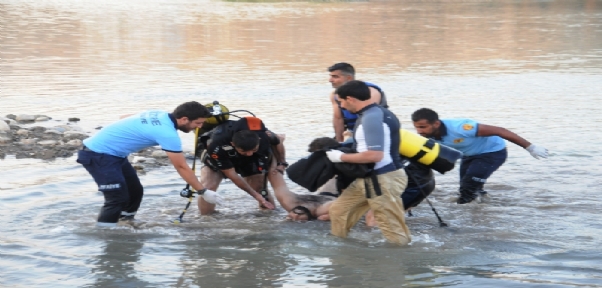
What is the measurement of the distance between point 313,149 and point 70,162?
5.06 metres

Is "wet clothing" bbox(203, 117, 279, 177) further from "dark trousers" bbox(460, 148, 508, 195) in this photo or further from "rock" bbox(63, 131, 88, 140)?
"rock" bbox(63, 131, 88, 140)

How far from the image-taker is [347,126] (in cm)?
881

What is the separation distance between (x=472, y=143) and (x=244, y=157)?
7.81 ft

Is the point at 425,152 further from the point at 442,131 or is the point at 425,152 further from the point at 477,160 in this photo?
the point at 477,160

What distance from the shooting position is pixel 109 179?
773 centimetres

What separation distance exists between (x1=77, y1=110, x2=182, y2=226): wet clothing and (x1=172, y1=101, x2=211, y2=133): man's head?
80mm

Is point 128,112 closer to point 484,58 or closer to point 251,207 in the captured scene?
point 251,207

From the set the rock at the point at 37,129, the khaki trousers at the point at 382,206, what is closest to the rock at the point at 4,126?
the rock at the point at 37,129

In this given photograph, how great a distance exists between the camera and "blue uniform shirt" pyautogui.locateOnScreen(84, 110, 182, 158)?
750cm

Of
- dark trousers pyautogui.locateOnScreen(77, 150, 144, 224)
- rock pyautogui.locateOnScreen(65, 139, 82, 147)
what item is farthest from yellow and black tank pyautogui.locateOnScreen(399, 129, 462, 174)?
rock pyautogui.locateOnScreen(65, 139, 82, 147)

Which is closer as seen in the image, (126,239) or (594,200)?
(126,239)

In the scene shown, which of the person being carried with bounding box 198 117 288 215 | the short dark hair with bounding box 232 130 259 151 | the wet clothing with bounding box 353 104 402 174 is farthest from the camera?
the person being carried with bounding box 198 117 288 215

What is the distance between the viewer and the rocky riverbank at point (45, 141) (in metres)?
11.4

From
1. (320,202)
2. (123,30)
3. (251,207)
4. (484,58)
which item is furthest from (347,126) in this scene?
(123,30)
